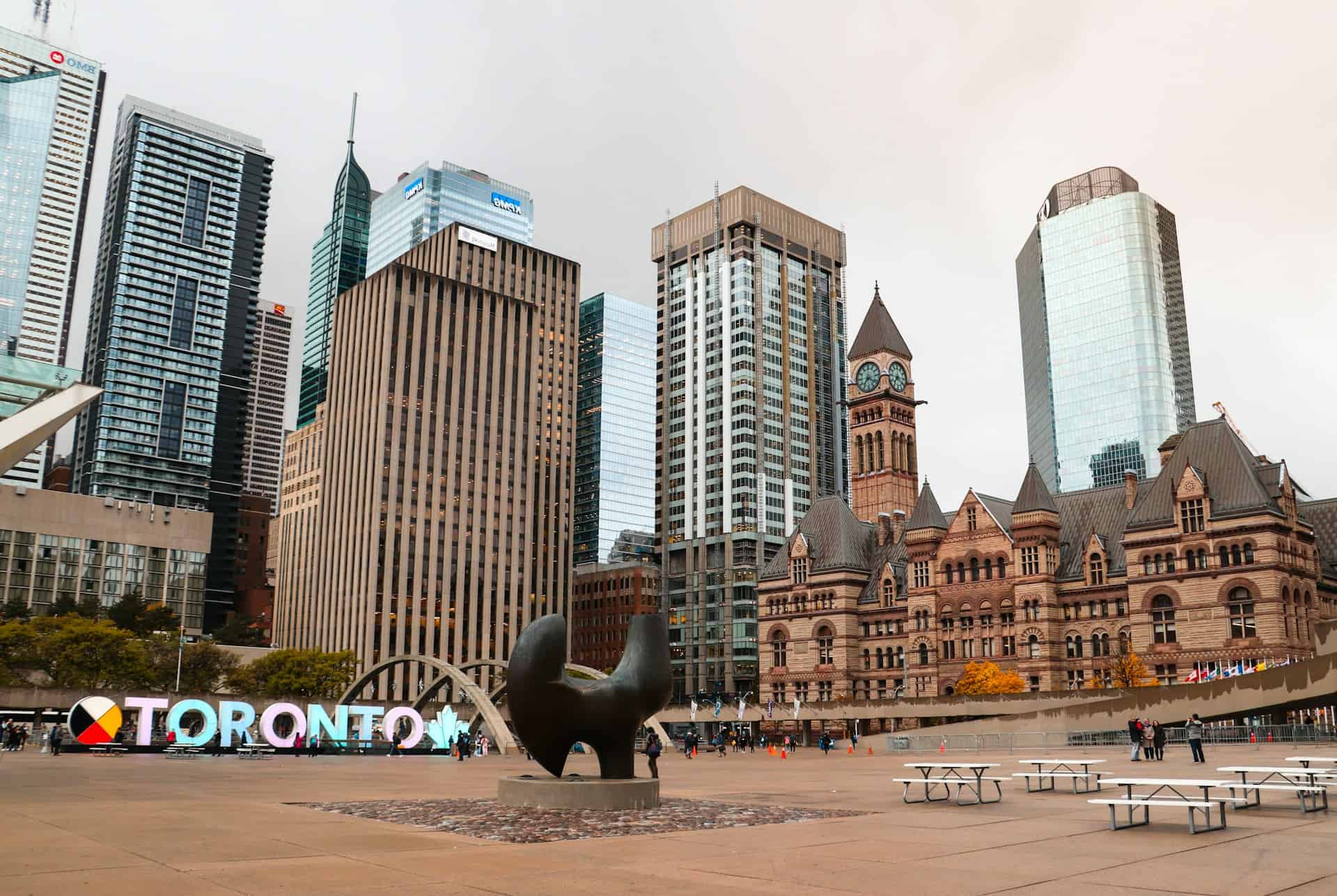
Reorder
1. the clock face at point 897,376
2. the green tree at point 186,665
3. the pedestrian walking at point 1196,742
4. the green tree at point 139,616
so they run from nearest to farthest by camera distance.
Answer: the pedestrian walking at point 1196,742 → the green tree at point 186,665 → the green tree at point 139,616 → the clock face at point 897,376

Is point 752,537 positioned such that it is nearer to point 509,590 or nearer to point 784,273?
point 509,590

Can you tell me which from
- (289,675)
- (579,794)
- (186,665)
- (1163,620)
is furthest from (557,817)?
(289,675)

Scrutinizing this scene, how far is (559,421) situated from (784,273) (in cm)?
4949

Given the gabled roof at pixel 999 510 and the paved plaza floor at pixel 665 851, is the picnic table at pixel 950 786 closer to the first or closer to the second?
the paved plaza floor at pixel 665 851

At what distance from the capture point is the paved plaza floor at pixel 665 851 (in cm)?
1335

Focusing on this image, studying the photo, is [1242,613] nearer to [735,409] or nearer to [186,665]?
[186,665]

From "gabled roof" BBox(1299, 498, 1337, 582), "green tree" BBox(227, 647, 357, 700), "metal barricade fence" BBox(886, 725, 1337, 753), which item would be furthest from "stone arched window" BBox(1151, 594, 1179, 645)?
"green tree" BBox(227, 647, 357, 700)

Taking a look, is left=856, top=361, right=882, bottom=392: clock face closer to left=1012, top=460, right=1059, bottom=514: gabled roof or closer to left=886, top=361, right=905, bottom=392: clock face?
left=886, top=361, right=905, bottom=392: clock face

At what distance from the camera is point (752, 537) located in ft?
557

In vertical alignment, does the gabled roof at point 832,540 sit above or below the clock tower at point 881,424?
below

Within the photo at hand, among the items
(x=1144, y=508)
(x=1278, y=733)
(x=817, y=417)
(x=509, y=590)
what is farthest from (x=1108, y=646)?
(x=817, y=417)

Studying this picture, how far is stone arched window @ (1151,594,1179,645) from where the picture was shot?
3216 inches

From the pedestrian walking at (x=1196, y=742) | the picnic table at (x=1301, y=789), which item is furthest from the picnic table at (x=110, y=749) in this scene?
the picnic table at (x=1301, y=789)

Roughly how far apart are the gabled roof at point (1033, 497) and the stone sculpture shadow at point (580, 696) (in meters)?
72.4
